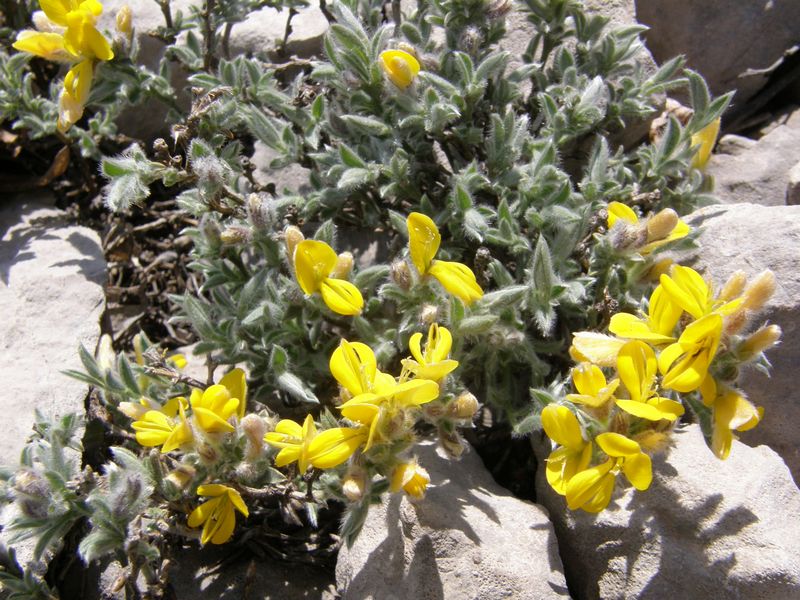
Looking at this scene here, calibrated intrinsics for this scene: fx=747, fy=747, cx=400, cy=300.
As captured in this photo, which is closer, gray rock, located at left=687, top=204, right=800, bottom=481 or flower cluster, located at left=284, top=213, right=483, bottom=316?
flower cluster, located at left=284, top=213, right=483, bottom=316

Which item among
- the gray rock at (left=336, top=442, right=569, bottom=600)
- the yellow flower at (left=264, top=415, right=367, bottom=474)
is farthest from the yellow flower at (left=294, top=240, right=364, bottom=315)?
the gray rock at (left=336, top=442, right=569, bottom=600)

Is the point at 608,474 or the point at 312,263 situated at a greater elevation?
the point at 312,263

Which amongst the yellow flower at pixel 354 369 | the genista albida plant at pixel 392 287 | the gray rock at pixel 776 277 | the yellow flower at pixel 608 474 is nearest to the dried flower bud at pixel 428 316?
the genista albida plant at pixel 392 287

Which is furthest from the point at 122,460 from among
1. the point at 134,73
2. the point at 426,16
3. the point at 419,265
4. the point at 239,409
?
the point at 426,16

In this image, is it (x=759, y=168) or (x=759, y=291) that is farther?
(x=759, y=168)

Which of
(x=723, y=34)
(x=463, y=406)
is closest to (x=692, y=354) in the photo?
(x=463, y=406)

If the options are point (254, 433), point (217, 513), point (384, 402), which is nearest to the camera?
point (384, 402)

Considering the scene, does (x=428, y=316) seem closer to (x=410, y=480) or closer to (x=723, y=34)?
(x=410, y=480)

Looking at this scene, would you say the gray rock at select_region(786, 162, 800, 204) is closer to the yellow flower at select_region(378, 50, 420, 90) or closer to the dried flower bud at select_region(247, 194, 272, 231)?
the yellow flower at select_region(378, 50, 420, 90)
